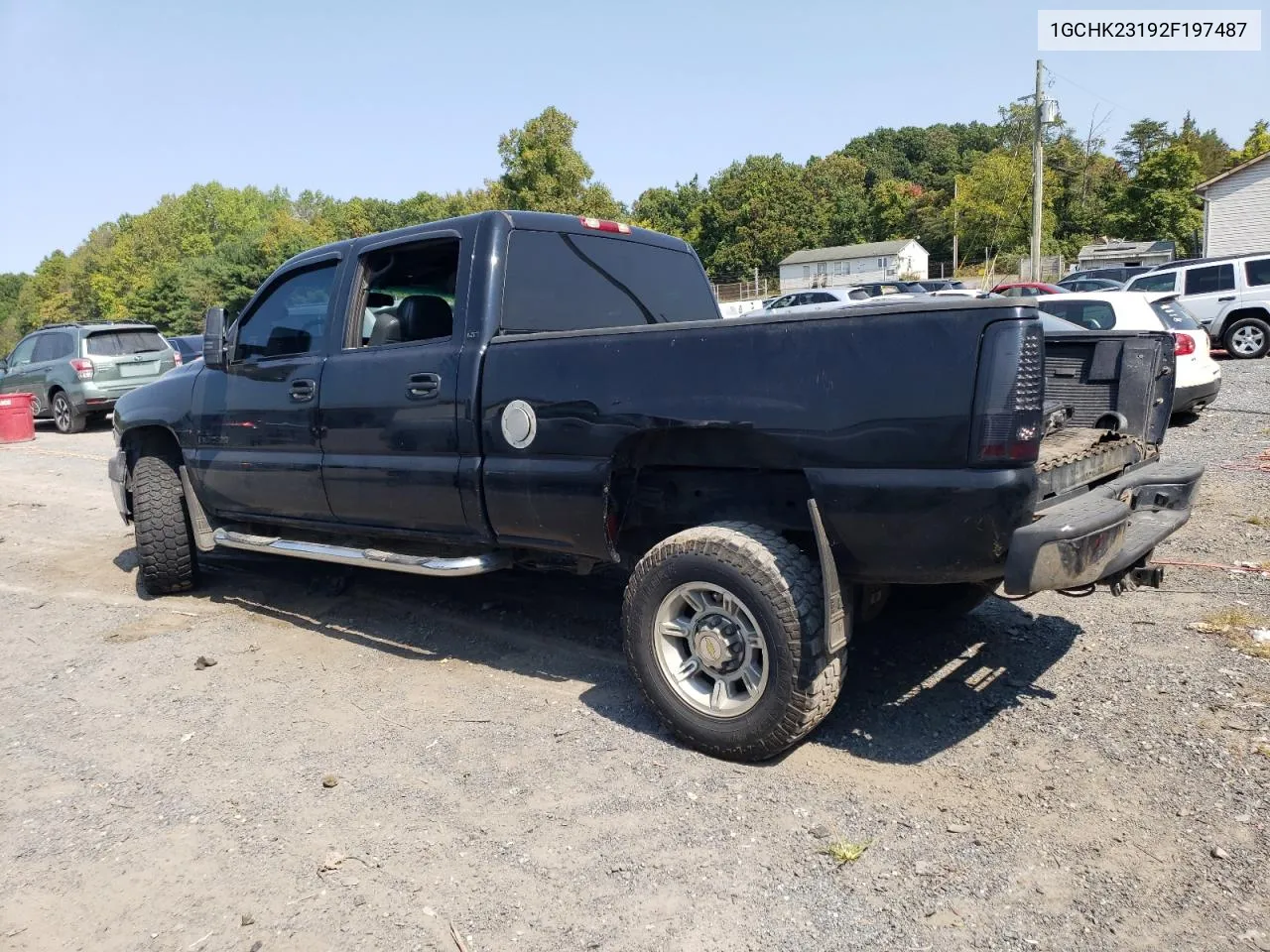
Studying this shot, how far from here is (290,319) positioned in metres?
5.18

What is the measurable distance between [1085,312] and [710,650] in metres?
9.23

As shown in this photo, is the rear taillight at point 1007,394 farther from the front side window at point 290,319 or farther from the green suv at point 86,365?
the green suv at point 86,365

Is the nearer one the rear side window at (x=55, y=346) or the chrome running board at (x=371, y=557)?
the chrome running board at (x=371, y=557)

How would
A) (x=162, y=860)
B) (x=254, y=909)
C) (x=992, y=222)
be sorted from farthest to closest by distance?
1. (x=992, y=222)
2. (x=162, y=860)
3. (x=254, y=909)

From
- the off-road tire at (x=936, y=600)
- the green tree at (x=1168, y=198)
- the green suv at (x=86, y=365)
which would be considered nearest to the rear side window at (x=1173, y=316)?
the off-road tire at (x=936, y=600)

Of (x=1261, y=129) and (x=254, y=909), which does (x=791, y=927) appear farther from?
(x=1261, y=129)

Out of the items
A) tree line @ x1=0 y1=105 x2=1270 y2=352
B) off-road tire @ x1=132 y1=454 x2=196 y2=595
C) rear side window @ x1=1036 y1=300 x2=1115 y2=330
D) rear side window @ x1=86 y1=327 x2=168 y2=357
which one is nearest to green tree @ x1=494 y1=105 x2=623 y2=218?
tree line @ x1=0 y1=105 x2=1270 y2=352

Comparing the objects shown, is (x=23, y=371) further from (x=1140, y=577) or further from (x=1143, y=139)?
(x=1143, y=139)

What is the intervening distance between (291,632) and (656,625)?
8.77 feet

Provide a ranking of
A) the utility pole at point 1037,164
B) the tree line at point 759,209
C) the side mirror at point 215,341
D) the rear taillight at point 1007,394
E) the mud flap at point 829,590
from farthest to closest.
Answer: the tree line at point 759,209 → the utility pole at point 1037,164 → the side mirror at point 215,341 → the mud flap at point 829,590 → the rear taillight at point 1007,394

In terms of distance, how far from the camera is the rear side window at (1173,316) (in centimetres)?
1057

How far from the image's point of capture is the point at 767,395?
3.23 metres

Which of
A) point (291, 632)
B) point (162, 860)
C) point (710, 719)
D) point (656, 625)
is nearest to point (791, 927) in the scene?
point (710, 719)

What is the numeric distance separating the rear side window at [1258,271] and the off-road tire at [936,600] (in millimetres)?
15370
